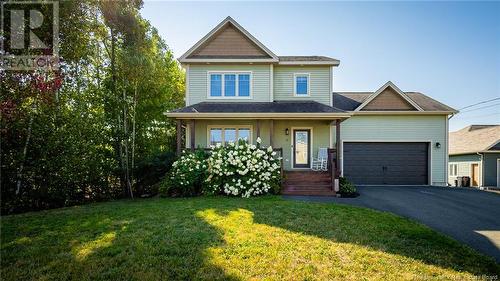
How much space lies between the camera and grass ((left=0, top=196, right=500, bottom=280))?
3311 millimetres

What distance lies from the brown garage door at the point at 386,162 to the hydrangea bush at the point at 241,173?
5.75 m

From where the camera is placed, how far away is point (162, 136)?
646 inches

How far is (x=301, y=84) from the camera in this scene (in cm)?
1316

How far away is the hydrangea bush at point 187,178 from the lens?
380 inches

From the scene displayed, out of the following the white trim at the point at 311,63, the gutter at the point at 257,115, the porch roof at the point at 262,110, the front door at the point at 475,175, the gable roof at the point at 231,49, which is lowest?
the front door at the point at 475,175

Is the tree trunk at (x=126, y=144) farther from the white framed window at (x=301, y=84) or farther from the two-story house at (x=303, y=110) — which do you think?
the white framed window at (x=301, y=84)

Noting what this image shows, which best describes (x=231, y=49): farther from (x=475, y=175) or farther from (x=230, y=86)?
(x=475, y=175)

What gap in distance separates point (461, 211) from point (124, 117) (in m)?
13.1

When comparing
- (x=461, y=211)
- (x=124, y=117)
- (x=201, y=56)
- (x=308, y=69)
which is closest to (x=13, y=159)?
(x=124, y=117)

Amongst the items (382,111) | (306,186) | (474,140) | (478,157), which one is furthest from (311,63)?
(474,140)

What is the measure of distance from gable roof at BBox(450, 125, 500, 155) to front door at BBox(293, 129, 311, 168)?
43.7ft

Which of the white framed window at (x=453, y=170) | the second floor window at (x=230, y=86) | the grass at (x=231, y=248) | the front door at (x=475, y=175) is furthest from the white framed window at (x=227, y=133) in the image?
the white framed window at (x=453, y=170)

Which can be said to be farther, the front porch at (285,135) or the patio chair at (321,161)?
the front porch at (285,135)

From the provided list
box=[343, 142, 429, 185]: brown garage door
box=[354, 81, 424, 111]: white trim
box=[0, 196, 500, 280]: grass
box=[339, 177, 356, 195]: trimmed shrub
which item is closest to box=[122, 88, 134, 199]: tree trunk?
box=[0, 196, 500, 280]: grass
